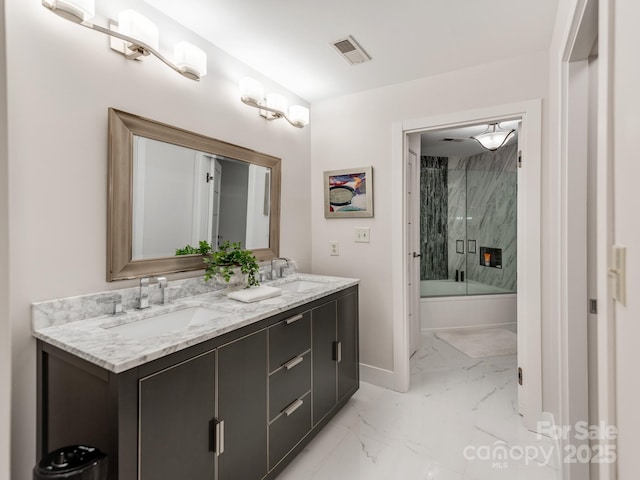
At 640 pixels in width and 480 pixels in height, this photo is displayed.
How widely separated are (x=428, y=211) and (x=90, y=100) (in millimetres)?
4354

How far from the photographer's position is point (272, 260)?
2.37 m

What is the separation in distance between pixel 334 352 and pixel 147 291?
1.17m

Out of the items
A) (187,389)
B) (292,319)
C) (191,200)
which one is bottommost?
(187,389)

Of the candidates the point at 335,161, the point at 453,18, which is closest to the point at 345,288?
the point at 335,161

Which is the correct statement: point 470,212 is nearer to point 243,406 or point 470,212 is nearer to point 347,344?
point 347,344

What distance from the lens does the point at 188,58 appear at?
5.26 ft

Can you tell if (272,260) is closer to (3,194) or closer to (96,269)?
(96,269)

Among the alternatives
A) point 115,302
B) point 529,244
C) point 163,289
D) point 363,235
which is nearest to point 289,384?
point 163,289

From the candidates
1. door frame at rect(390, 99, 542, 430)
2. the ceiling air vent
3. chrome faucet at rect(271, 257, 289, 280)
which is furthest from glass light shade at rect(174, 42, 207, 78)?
door frame at rect(390, 99, 542, 430)

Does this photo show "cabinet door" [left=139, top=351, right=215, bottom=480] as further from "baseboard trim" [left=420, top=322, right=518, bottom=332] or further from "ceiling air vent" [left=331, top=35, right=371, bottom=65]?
Result: "baseboard trim" [left=420, top=322, right=518, bottom=332]

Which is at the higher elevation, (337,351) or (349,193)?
(349,193)

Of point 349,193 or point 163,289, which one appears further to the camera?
point 349,193

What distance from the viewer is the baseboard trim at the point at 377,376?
2531mm

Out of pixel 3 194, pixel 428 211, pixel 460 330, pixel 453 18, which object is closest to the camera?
pixel 3 194
